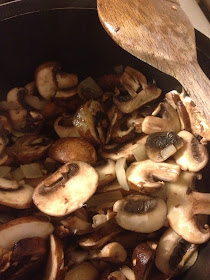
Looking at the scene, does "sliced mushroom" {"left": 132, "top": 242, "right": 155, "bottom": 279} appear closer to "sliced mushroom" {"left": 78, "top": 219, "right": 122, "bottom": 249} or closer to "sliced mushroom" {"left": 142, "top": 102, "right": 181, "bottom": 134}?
"sliced mushroom" {"left": 78, "top": 219, "right": 122, "bottom": 249}

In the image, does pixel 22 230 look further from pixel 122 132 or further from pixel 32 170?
pixel 122 132

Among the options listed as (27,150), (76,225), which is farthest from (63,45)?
(76,225)

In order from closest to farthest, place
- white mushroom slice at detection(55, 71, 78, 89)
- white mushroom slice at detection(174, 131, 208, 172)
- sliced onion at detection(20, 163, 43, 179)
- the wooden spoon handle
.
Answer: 1. the wooden spoon handle
2. white mushroom slice at detection(174, 131, 208, 172)
3. sliced onion at detection(20, 163, 43, 179)
4. white mushroom slice at detection(55, 71, 78, 89)

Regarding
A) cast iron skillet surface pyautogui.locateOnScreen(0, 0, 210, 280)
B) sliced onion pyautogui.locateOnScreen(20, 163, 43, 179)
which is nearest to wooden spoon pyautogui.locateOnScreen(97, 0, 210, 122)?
cast iron skillet surface pyautogui.locateOnScreen(0, 0, 210, 280)

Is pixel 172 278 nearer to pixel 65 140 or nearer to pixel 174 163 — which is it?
pixel 174 163

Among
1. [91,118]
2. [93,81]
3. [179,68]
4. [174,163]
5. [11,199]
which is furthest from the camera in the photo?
[93,81]

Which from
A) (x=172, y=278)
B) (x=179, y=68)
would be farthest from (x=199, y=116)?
(x=172, y=278)

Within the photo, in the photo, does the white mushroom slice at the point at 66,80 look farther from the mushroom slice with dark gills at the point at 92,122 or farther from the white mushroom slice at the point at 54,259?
the white mushroom slice at the point at 54,259
